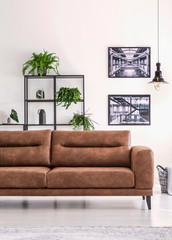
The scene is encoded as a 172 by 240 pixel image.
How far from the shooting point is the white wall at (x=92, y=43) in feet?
19.8

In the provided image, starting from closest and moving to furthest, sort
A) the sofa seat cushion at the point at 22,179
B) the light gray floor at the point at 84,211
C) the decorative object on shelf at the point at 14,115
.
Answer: the light gray floor at the point at 84,211, the sofa seat cushion at the point at 22,179, the decorative object on shelf at the point at 14,115

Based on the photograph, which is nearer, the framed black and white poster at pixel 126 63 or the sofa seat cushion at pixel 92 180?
the sofa seat cushion at pixel 92 180

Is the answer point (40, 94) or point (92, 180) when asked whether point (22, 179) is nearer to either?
point (92, 180)

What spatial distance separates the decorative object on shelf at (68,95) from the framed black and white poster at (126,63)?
664 mm

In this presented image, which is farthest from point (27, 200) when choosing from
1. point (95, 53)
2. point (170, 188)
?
point (95, 53)

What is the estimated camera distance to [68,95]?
5766 millimetres

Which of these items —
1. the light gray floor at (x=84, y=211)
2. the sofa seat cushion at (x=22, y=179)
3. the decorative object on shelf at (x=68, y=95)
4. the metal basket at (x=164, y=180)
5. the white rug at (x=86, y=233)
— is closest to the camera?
the white rug at (x=86, y=233)

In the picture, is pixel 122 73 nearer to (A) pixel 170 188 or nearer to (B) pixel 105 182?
(A) pixel 170 188

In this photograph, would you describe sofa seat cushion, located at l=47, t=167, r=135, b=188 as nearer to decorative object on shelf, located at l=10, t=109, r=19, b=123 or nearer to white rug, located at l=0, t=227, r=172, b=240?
white rug, located at l=0, t=227, r=172, b=240

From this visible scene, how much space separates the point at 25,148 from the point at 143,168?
132 cm

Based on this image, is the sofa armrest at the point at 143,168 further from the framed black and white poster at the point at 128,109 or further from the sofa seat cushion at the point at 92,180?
the framed black and white poster at the point at 128,109

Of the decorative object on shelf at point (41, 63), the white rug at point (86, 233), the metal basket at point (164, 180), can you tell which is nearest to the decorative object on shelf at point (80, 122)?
the decorative object on shelf at point (41, 63)

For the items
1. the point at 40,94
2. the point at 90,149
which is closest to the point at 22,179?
the point at 90,149

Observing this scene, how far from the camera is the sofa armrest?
11.9ft
